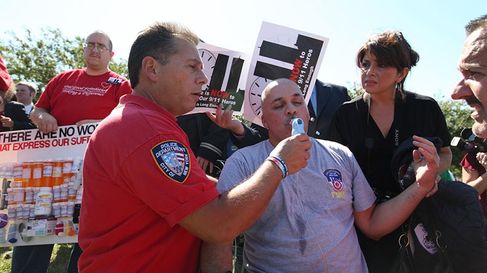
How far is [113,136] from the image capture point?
1549mm

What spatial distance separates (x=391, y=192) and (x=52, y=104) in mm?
2960

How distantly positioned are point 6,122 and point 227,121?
233cm

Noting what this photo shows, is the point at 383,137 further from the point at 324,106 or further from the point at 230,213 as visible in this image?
the point at 230,213

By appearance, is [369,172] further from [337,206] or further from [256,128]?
[256,128]

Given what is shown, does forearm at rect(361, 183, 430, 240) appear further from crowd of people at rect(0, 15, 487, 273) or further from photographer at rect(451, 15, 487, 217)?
photographer at rect(451, 15, 487, 217)

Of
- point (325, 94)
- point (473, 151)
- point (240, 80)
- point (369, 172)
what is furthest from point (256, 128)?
point (473, 151)

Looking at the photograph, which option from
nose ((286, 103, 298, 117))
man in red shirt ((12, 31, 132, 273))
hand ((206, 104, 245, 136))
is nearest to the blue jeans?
man in red shirt ((12, 31, 132, 273))

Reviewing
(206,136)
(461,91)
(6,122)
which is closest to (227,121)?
(206,136)

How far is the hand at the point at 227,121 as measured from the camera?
291 centimetres

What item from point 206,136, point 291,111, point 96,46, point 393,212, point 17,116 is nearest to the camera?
point 393,212

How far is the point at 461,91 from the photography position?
71.9 inches

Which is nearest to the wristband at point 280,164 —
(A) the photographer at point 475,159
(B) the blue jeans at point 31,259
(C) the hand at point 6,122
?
(A) the photographer at point 475,159

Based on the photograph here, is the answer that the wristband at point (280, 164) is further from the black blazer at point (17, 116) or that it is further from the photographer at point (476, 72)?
the black blazer at point (17, 116)

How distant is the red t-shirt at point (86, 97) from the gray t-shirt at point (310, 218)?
5.80 ft
